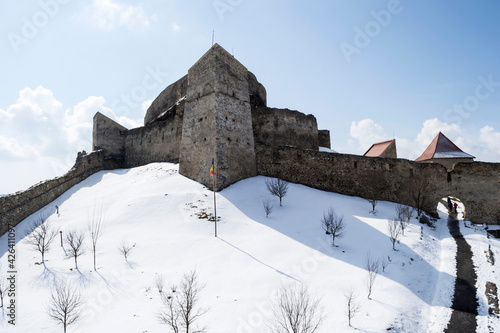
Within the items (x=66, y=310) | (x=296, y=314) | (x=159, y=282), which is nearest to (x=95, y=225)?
(x=159, y=282)

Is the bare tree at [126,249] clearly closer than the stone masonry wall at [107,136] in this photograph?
Yes

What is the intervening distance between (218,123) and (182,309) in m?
13.3

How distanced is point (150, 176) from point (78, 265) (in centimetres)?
1108

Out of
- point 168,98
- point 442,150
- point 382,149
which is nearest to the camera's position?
point 442,150

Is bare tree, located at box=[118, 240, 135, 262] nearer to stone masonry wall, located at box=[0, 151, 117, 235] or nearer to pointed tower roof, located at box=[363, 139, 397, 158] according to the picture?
stone masonry wall, located at box=[0, 151, 117, 235]

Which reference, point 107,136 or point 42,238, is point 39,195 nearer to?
point 42,238

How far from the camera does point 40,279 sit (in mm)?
9578

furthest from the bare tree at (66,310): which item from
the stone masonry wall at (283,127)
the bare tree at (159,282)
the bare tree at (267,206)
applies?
the stone masonry wall at (283,127)

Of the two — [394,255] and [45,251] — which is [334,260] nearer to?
[394,255]

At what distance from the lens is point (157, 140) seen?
26250 mm

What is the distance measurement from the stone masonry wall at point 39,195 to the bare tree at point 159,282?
12824mm

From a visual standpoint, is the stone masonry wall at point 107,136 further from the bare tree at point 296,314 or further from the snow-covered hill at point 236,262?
the bare tree at point 296,314

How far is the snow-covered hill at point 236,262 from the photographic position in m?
7.30

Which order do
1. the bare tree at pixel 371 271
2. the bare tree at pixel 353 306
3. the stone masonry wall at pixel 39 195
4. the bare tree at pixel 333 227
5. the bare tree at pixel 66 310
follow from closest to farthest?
the bare tree at pixel 66 310
the bare tree at pixel 353 306
the bare tree at pixel 371 271
the bare tree at pixel 333 227
the stone masonry wall at pixel 39 195
